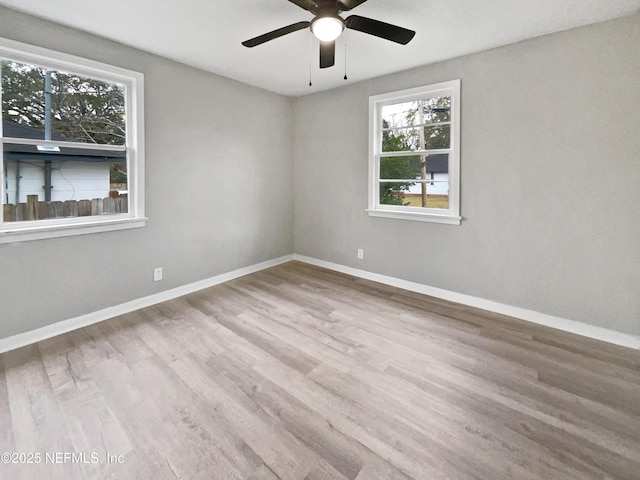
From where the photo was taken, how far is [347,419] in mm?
1672

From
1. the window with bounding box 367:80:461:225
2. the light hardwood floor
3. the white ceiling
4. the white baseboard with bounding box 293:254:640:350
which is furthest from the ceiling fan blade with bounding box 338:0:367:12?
the white baseboard with bounding box 293:254:640:350

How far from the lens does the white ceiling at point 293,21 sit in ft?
7.18

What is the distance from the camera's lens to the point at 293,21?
2459mm

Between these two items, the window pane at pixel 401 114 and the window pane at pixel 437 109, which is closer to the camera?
the window pane at pixel 437 109

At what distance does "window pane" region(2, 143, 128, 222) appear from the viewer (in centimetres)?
238

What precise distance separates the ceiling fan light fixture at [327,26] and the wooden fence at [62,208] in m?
2.38

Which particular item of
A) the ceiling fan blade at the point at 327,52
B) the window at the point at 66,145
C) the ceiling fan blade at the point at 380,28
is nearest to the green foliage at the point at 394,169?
the ceiling fan blade at the point at 327,52

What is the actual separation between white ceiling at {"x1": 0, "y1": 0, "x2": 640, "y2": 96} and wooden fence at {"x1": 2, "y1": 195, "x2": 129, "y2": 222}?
1446mm

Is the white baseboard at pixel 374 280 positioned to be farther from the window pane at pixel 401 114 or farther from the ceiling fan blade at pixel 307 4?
the ceiling fan blade at pixel 307 4

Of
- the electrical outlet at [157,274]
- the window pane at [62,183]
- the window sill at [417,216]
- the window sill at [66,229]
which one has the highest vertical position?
the window pane at [62,183]

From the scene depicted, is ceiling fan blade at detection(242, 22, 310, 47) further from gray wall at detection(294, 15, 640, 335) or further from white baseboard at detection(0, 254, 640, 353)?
white baseboard at detection(0, 254, 640, 353)

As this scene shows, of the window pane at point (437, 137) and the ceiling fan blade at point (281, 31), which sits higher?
the ceiling fan blade at point (281, 31)

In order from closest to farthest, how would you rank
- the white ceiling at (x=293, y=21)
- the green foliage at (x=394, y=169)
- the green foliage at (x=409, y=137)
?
the white ceiling at (x=293, y=21)
the green foliage at (x=409, y=137)
the green foliage at (x=394, y=169)

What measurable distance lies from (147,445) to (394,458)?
1210 millimetres
